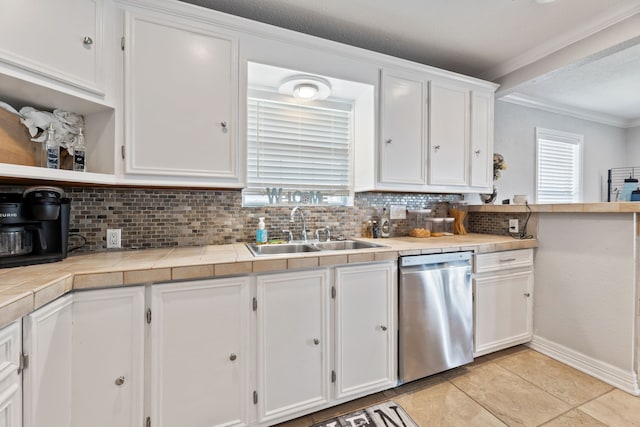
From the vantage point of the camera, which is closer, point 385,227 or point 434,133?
point 434,133

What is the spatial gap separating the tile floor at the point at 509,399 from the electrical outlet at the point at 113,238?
4.81ft

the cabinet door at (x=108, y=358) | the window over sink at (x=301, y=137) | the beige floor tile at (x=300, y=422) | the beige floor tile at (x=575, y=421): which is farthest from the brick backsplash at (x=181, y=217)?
the beige floor tile at (x=575, y=421)

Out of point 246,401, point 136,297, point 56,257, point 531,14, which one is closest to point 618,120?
point 531,14

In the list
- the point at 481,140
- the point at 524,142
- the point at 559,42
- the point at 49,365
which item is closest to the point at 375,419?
the point at 49,365

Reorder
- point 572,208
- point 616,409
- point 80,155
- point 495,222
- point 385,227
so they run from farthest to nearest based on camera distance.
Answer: point 495,222 < point 385,227 < point 572,208 < point 616,409 < point 80,155

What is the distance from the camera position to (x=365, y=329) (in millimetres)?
1703

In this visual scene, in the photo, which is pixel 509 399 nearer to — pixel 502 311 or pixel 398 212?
pixel 502 311

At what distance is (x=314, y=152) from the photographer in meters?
2.36

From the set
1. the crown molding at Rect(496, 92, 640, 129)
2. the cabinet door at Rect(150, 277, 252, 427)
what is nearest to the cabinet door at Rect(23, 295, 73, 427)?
the cabinet door at Rect(150, 277, 252, 427)

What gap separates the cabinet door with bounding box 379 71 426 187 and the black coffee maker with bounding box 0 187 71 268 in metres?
1.95

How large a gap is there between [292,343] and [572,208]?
2.30 metres

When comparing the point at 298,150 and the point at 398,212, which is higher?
the point at 298,150

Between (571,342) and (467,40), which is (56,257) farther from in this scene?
(571,342)

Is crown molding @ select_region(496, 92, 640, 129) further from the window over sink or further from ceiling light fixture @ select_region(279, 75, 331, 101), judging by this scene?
ceiling light fixture @ select_region(279, 75, 331, 101)
